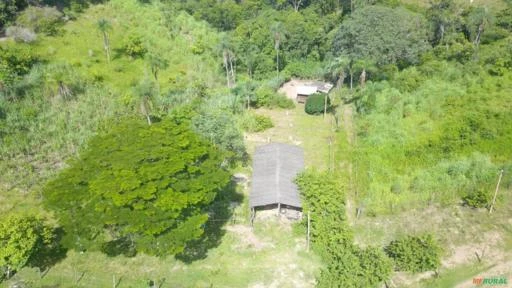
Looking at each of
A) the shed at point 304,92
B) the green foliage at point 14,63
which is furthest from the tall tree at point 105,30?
the shed at point 304,92

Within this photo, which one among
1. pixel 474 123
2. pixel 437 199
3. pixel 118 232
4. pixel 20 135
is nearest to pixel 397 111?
pixel 474 123

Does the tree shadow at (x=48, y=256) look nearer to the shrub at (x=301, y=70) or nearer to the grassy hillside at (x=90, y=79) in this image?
the grassy hillside at (x=90, y=79)

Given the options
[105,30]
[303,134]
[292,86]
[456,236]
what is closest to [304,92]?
[292,86]

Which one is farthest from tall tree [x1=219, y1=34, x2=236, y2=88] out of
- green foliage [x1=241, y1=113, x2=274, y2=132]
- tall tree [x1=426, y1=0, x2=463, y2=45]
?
tall tree [x1=426, y1=0, x2=463, y2=45]

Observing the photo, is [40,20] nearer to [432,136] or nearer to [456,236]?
[432,136]

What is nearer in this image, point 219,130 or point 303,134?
point 219,130

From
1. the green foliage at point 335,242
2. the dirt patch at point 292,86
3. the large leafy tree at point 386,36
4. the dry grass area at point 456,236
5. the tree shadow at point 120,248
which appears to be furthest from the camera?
the dirt patch at point 292,86
